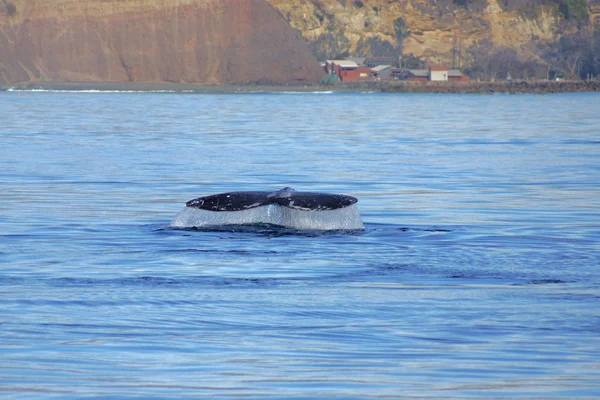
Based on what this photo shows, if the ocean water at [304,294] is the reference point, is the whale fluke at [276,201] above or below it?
above

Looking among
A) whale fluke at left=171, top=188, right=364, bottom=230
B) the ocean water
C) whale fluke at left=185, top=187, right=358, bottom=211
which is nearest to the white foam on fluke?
whale fluke at left=171, top=188, right=364, bottom=230

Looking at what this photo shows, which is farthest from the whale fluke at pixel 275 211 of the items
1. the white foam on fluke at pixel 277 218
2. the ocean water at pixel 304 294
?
the ocean water at pixel 304 294

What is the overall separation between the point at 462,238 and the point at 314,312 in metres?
6.83

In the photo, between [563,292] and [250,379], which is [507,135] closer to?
[563,292]

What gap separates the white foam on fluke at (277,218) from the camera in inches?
710

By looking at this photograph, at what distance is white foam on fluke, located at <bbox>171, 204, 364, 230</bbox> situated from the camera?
1803 centimetres

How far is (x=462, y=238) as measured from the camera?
57.7 ft

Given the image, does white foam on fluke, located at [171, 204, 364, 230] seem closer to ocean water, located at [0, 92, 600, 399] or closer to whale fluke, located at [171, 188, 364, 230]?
whale fluke, located at [171, 188, 364, 230]

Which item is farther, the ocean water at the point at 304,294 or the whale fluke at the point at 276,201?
the whale fluke at the point at 276,201

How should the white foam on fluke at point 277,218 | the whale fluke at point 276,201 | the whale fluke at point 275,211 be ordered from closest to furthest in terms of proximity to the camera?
1. the whale fluke at point 276,201
2. the whale fluke at point 275,211
3. the white foam on fluke at point 277,218

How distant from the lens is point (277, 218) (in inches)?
730

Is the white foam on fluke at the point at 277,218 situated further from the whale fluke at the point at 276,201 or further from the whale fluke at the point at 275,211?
the whale fluke at the point at 276,201

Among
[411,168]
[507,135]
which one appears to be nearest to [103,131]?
[507,135]

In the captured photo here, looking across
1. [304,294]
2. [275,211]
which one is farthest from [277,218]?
[304,294]
